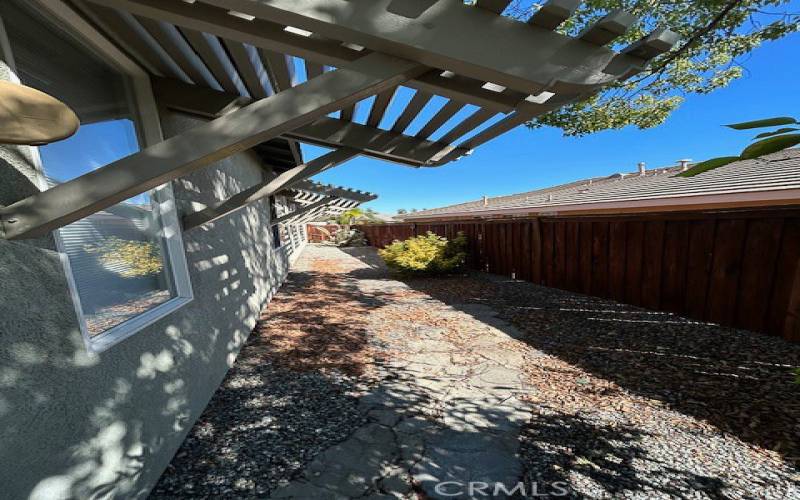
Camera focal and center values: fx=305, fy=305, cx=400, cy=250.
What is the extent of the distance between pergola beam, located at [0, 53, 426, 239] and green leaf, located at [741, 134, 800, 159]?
3.90 ft

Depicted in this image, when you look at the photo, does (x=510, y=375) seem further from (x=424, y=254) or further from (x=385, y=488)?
(x=424, y=254)

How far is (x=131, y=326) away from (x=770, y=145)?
3277mm

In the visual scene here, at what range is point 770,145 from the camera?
0.97 m

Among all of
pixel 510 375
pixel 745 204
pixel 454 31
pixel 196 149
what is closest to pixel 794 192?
pixel 745 204

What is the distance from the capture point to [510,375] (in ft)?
11.0

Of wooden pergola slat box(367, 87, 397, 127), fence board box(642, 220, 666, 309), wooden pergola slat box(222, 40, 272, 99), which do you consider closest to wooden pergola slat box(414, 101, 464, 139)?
wooden pergola slat box(367, 87, 397, 127)

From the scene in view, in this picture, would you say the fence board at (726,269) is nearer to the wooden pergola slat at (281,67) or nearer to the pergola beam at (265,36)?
the pergola beam at (265,36)

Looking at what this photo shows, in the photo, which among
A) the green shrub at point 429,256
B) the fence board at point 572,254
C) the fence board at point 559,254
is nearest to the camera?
the fence board at point 572,254

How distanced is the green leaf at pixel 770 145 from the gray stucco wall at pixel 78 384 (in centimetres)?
284

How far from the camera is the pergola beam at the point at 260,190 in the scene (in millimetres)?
2836

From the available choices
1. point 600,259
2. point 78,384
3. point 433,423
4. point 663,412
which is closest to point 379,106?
point 78,384

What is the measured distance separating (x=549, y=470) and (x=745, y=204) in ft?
13.3

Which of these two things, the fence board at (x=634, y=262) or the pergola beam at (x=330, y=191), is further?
the pergola beam at (x=330, y=191)

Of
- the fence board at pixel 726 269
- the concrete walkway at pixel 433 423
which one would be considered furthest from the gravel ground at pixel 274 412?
the fence board at pixel 726 269
